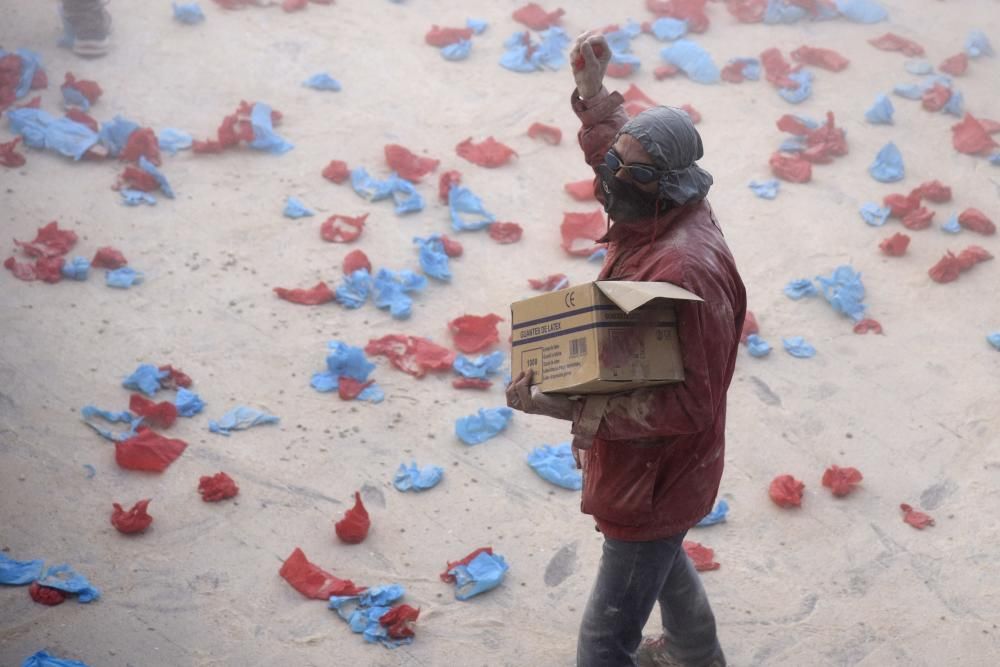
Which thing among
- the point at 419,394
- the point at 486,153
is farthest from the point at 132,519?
the point at 486,153

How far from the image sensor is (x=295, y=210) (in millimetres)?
7297

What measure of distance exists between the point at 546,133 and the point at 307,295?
112 inches

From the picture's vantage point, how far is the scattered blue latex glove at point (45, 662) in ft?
12.9

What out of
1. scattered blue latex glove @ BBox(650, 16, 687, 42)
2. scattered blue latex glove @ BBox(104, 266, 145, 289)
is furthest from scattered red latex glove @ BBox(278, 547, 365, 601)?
scattered blue latex glove @ BBox(650, 16, 687, 42)

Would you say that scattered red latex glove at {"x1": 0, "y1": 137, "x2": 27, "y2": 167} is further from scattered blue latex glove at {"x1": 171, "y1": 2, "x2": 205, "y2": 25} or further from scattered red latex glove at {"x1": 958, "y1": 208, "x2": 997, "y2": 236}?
scattered red latex glove at {"x1": 958, "y1": 208, "x2": 997, "y2": 236}

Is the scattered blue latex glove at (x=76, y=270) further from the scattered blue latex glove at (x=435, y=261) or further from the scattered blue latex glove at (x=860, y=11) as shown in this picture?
the scattered blue latex glove at (x=860, y=11)

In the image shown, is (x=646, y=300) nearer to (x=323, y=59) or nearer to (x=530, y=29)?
(x=323, y=59)

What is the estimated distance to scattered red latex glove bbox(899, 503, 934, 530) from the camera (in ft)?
17.1

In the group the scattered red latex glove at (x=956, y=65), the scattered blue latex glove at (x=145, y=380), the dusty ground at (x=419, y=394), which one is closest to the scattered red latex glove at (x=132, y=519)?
the dusty ground at (x=419, y=394)

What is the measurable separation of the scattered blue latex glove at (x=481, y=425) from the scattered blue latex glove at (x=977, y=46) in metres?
6.67

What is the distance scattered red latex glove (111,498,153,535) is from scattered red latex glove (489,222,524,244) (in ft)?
10.8

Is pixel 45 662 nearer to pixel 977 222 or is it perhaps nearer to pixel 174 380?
pixel 174 380

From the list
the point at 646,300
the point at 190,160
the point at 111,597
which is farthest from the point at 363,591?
the point at 190,160

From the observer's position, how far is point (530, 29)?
10062mm
